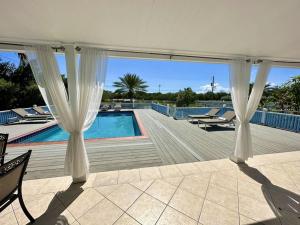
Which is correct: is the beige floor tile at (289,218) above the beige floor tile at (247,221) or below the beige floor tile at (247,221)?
above

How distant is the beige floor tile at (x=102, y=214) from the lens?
6.04 ft

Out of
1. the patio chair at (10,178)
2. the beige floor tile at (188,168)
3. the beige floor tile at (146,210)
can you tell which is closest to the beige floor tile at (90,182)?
the patio chair at (10,178)

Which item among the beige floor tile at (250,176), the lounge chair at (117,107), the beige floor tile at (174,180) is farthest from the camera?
the lounge chair at (117,107)

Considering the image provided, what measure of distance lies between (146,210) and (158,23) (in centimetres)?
245

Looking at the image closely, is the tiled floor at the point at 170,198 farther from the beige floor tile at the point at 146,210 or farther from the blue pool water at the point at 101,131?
the blue pool water at the point at 101,131

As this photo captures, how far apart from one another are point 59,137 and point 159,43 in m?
6.37

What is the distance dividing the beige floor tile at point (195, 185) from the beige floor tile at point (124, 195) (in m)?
0.77

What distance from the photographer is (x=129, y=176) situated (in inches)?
111

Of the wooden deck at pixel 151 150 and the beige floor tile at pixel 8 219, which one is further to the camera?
the wooden deck at pixel 151 150

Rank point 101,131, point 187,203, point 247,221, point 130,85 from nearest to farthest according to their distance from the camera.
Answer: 1. point 247,221
2. point 187,203
3. point 101,131
4. point 130,85

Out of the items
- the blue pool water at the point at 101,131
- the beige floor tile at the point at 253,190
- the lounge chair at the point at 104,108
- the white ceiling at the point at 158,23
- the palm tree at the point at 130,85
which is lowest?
the blue pool water at the point at 101,131

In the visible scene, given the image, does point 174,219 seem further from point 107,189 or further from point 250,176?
point 250,176

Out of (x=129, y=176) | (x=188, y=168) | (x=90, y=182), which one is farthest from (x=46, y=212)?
(x=188, y=168)

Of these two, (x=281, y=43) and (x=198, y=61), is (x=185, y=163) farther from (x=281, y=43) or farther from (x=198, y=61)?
(x=281, y=43)
